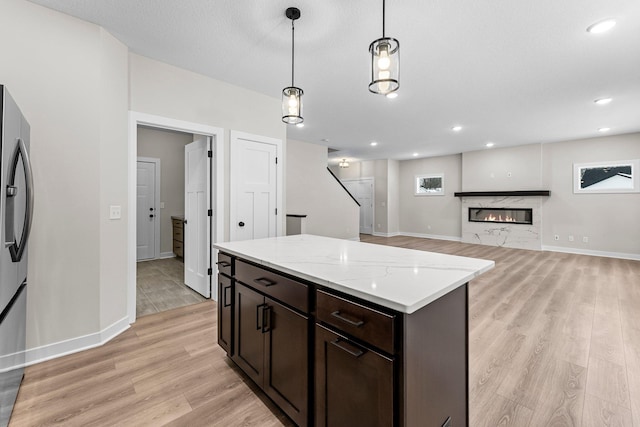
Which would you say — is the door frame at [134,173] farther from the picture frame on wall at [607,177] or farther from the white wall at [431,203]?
the picture frame on wall at [607,177]

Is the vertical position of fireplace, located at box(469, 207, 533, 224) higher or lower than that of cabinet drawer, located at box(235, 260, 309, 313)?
higher

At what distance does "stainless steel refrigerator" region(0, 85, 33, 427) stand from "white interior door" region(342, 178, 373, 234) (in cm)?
912

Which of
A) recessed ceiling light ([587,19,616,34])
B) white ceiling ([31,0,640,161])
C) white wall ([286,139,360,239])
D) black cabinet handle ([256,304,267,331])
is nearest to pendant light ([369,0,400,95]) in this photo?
white ceiling ([31,0,640,161])

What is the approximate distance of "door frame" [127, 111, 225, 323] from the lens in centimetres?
282

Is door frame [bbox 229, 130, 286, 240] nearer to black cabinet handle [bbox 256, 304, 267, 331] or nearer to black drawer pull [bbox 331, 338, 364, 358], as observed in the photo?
black cabinet handle [bbox 256, 304, 267, 331]

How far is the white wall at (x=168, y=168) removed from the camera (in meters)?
6.01

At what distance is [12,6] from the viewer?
211 centimetres

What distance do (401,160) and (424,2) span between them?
8.15 metres

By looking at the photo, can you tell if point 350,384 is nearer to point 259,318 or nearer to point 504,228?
point 259,318

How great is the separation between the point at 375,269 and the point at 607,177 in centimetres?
781

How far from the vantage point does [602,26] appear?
2.41 meters

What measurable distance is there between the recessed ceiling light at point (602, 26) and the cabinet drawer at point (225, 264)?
11.6 ft

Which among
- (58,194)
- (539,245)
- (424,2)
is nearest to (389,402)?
(424,2)

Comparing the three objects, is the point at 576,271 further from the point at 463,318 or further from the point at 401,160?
the point at 401,160
